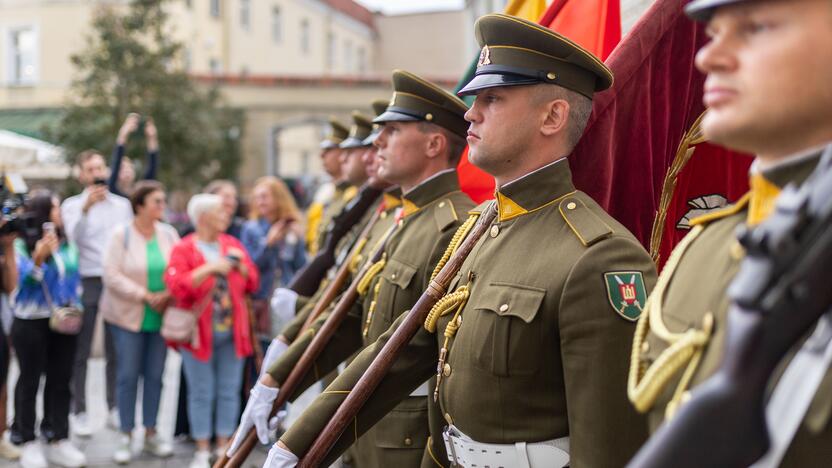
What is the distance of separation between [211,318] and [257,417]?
2519 mm

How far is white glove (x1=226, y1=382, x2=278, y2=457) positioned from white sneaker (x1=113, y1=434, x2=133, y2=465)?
2.70m

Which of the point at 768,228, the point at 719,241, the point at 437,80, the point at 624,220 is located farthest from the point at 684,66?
the point at 437,80

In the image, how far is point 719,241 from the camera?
1.37m

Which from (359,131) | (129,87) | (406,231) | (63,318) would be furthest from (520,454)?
(129,87)

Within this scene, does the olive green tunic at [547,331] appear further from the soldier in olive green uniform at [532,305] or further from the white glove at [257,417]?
the white glove at [257,417]

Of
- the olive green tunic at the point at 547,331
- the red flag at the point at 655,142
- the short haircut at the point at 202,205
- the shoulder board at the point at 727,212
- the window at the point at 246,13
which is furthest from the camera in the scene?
the window at the point at 246,13

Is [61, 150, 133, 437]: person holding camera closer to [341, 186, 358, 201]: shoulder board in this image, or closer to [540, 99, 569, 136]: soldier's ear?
[341, 186, 358, 201]: shoulder board

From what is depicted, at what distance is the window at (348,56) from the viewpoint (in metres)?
35.4

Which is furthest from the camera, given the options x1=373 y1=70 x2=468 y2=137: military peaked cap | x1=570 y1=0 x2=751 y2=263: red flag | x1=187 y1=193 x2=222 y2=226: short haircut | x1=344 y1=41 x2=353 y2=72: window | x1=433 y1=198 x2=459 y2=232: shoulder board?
x1=344 y1=41 x2=353 y2=72: window

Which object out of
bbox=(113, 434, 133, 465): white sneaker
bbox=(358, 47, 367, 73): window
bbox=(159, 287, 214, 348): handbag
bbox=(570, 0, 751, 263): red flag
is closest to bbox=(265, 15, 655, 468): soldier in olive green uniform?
bbox=(570, 0, 751, 263): red flag

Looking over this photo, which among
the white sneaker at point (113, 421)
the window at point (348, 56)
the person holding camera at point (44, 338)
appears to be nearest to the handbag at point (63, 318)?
the person holding camera at point (44, 338)

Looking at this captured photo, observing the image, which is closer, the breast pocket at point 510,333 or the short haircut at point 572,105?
the breast pocket at point 510,333

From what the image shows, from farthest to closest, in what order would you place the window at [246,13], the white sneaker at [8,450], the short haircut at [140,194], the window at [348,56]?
the window at [348,56] → the window at [246,13] → the short haircut at [140,194] → the white sneaker at [8,450]

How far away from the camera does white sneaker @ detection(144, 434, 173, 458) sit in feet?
18.1
